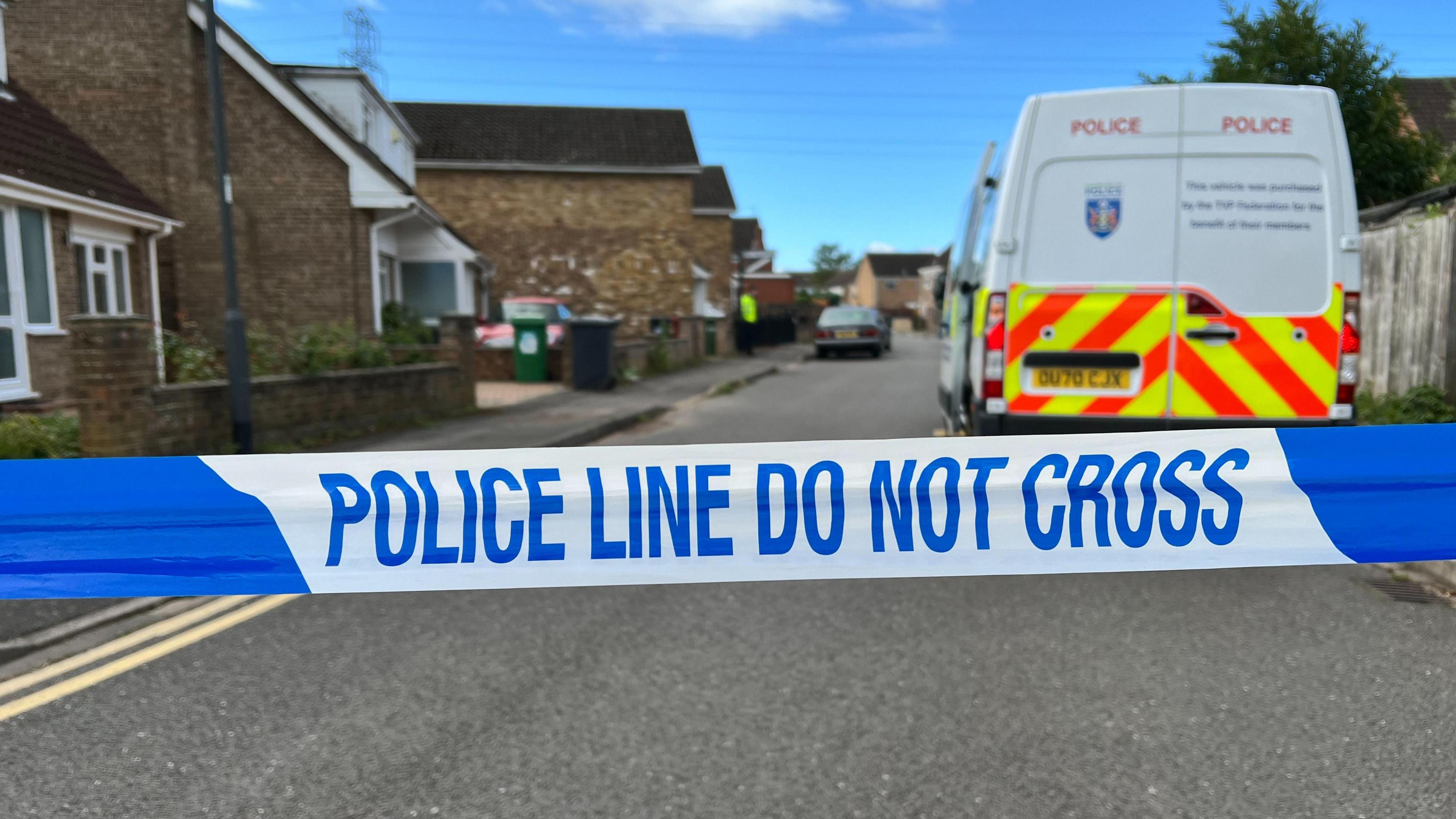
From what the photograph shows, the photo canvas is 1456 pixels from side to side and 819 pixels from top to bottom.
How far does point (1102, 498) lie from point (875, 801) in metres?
1.12

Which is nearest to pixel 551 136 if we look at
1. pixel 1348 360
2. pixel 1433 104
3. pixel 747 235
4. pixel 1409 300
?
pixel 1433 104

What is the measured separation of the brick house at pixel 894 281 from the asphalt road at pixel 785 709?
106 m

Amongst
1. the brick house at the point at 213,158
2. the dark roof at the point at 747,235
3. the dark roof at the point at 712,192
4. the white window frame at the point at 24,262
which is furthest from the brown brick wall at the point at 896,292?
the white window frame at the point at 24,262

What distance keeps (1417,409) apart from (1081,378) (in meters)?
4.54

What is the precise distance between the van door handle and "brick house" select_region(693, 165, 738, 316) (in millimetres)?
39284

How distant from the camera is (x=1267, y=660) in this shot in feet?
13.8

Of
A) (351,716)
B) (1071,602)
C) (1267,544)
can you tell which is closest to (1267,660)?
(1071,602)

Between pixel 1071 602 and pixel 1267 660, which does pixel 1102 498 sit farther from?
pixel 1071 602

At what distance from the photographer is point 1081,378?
6.06 m

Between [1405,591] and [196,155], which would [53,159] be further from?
[1405,591]

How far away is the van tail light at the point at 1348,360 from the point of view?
223 inches

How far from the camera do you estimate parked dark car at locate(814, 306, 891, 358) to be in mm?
32969

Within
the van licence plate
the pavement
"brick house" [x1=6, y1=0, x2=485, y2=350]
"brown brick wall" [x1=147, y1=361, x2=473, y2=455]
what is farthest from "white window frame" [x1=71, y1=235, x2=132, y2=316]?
the van licence plate

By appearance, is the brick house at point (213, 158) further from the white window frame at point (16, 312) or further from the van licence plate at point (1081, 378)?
the van licence plate at point (1081, 378)
